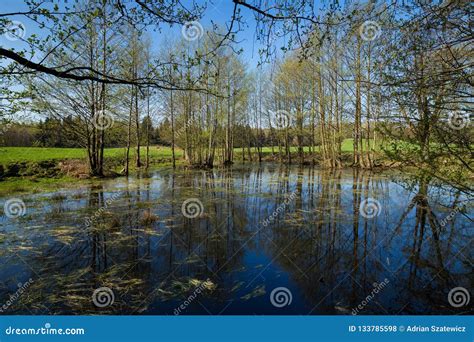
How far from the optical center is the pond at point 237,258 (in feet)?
13.2

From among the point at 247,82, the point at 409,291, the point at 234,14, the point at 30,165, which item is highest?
the point at 247,82

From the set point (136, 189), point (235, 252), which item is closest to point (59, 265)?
point (235, 252)

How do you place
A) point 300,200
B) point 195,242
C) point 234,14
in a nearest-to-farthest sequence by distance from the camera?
point 234,14 → point 195,242 → point 300,200

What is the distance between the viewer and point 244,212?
9445 mm

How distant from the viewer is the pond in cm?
404

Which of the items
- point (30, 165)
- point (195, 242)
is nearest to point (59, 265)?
point (195, 242)

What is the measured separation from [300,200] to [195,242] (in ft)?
20.3

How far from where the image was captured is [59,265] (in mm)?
5113

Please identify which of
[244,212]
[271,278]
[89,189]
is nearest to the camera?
[271,278]

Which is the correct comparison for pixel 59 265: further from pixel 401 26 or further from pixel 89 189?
pixel 89 189

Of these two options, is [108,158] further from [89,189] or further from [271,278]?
[271,278]

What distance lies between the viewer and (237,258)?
5.68m

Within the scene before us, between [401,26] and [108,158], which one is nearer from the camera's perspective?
[401,26]

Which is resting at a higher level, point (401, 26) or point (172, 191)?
point (401, 26)
